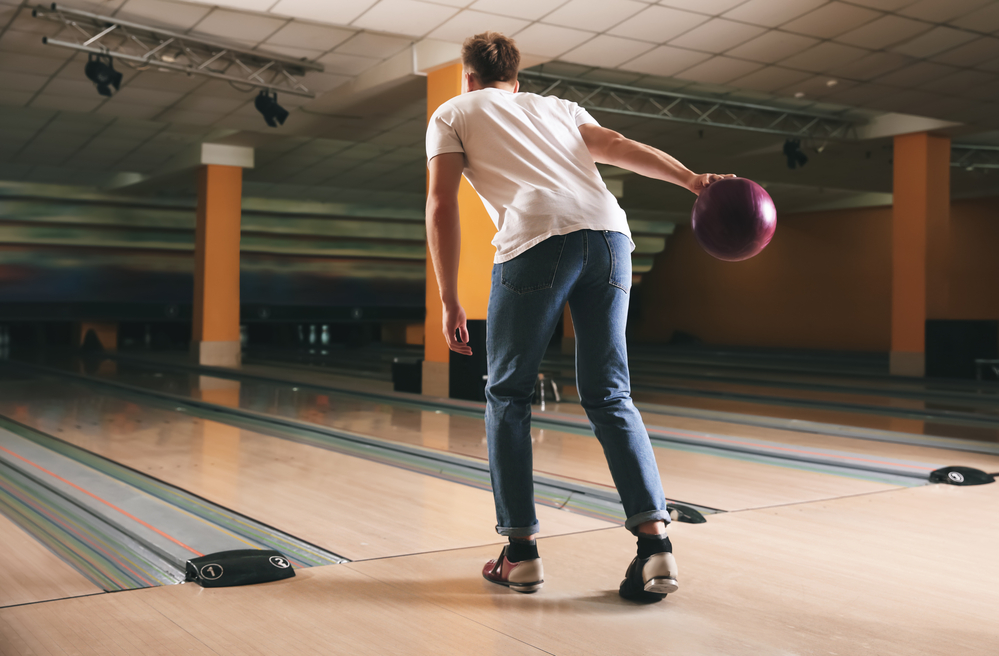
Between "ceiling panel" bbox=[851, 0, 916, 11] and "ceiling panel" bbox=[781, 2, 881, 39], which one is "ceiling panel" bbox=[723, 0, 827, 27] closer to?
"ceiling panel" bbox=[781, 2, 881, 39]

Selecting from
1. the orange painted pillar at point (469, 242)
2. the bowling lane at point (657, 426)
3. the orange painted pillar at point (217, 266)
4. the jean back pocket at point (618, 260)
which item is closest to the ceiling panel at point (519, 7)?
the orange painted pillar at point (469, 242)

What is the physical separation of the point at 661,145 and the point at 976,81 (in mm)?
3367

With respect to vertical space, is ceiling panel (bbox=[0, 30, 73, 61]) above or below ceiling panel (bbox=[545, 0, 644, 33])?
above

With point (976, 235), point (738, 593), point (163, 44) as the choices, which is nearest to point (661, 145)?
point (163, 44)

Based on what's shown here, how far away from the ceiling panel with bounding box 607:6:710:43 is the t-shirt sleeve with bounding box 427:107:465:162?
3.90m

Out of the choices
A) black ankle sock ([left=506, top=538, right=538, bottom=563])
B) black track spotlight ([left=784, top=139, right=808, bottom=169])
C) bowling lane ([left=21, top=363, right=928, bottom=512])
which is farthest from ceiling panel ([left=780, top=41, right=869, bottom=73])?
black ankle sock ([left=506, top=538, right=538, bottom=563])

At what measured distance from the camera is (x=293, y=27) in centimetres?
590

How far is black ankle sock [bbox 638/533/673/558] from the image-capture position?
168 cm

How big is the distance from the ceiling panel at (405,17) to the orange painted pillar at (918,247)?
18.6 ft

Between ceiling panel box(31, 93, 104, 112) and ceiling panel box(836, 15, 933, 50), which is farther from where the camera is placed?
ceiling panel box(31, 93, 104, 112)

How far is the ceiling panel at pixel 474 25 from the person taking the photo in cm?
537

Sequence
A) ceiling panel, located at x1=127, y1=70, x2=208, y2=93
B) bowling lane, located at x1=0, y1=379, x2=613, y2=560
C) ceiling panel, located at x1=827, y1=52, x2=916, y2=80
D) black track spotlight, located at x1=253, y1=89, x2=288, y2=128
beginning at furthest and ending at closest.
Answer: black track spotlight, located at x1=253, y1=89, x2=288, y2=128 < ceiling panel, located at x1=127, y1=70, x2=208, y2=93 < ceiling panel, located at x1=827, y1=52, x2=916, y2=80 < bowling lane, located at x1=0, y1=379, x2=613, y2=560

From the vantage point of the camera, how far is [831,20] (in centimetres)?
545

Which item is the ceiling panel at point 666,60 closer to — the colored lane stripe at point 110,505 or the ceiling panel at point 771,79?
the ceiling panel at point 771,79
